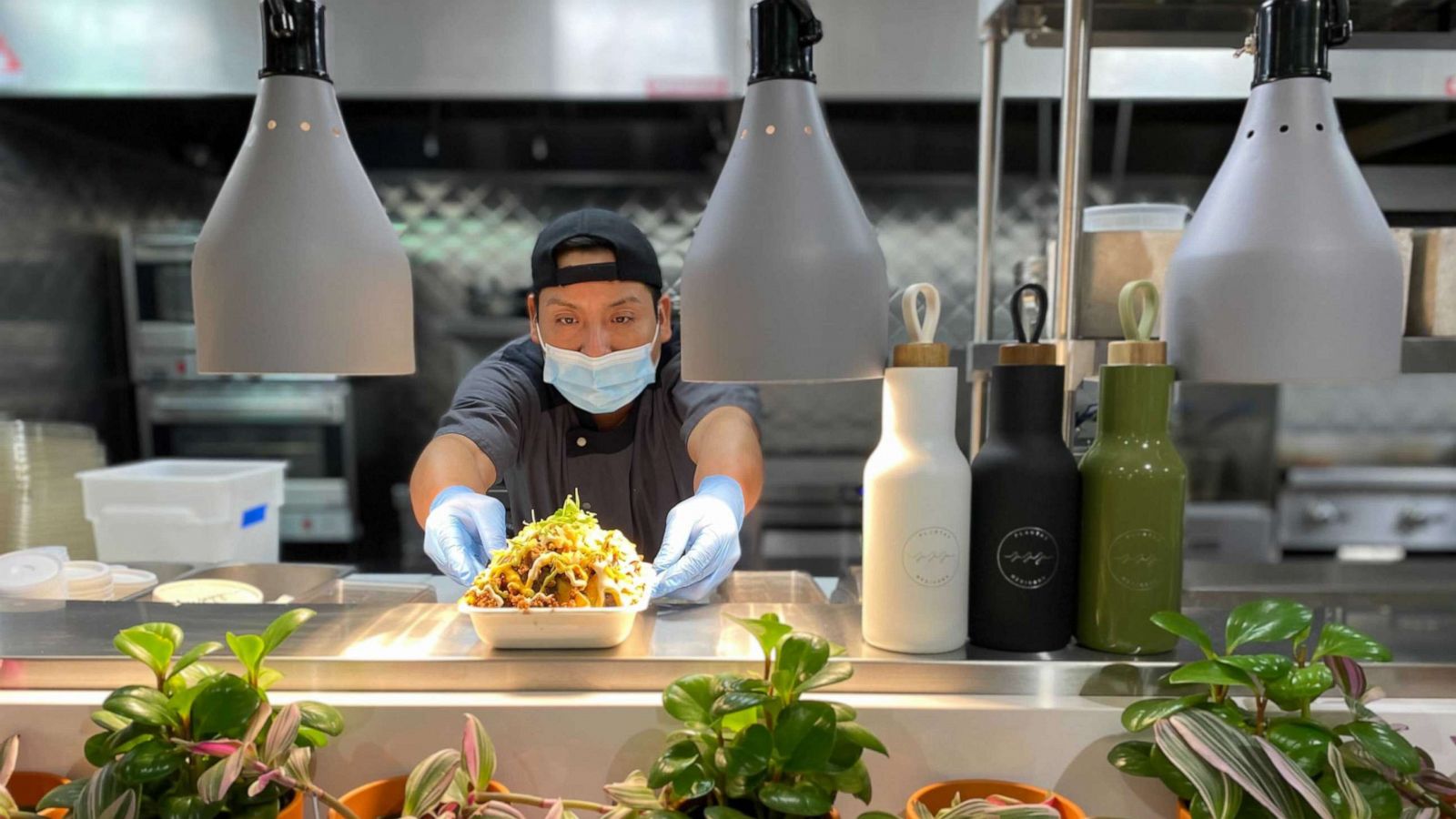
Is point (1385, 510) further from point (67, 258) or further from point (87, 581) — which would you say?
point (67, 258)

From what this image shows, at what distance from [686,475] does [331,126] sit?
0.70m

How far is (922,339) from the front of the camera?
31.7 inches

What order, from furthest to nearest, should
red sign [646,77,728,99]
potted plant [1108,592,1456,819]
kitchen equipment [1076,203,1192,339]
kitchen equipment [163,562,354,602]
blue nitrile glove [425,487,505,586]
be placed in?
1. red sign [646,77,728,99]
2. kitchen equipment [163,562,354,602]
3. blue nitrile glove [425,487,505,586]
4. kitchen equipment [1076,203,1192,339]
5. potted plant [1108,592,1456,819]

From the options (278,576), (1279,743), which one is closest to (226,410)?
(278,576)

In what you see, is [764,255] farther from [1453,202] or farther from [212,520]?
[1453,202]

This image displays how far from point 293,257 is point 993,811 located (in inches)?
28.9

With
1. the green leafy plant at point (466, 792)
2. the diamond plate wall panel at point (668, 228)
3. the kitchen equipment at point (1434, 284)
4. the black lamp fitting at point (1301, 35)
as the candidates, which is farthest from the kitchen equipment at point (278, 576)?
the diamond plate wall panel at point (668, 228)

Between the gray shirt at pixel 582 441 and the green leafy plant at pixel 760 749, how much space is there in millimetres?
529

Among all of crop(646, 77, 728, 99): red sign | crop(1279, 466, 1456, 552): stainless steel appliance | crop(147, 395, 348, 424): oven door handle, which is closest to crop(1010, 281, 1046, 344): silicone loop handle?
crop(646, 77, 728, 99): red sign

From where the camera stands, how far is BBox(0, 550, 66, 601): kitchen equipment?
1017 mm

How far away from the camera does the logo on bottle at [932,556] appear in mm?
795

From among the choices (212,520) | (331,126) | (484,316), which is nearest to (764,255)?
(331,126)

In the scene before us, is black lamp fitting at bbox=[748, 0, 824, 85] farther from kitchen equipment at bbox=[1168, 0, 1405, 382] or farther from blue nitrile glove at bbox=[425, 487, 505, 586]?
blue nitrile glove at bbox=[425, 487, 505, 586]

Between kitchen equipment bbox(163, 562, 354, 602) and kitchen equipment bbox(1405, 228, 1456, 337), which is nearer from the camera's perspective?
kitchen equipment bbox(1405, 228, 1456, 337)
